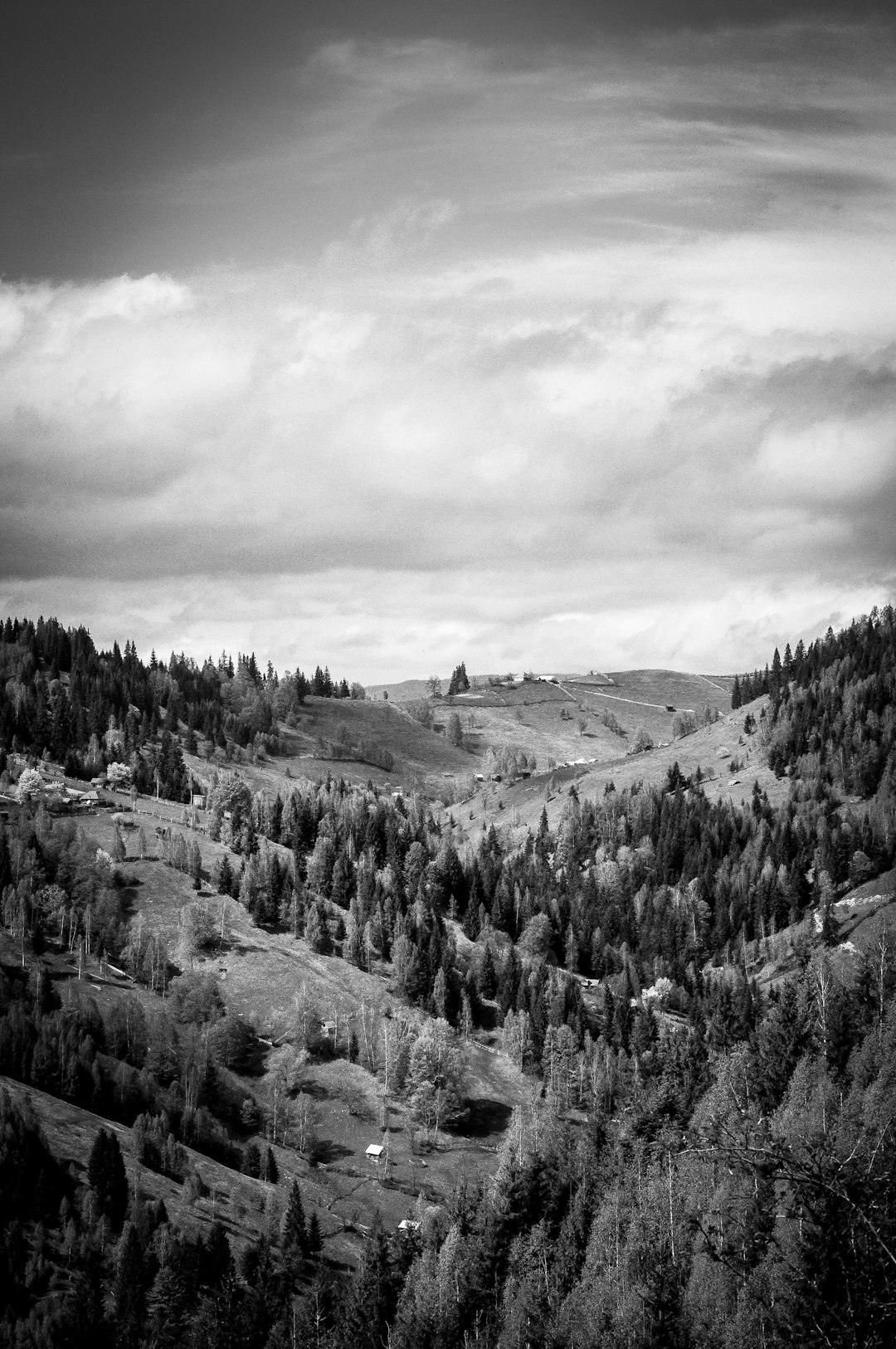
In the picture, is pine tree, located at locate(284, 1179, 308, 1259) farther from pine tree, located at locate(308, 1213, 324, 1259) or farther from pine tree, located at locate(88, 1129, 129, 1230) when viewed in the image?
pine tree, located at locate(88, 1129, 129, 1230)

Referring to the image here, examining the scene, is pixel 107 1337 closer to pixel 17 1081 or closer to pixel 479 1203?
pixel 479 1203

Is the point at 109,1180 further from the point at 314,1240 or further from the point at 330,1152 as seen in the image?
the point at 330,1152

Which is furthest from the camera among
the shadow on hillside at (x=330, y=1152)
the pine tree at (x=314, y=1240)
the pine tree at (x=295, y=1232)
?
the shadow on hillside at (x=330, y=1152)

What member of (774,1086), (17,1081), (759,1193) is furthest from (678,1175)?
(17,1081)

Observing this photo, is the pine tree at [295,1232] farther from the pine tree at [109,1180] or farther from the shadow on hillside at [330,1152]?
the shadow on hillside at [330,1152]

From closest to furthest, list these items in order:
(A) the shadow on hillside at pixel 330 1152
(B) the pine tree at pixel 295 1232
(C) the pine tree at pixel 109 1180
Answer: (C) the pine tree at pixel 109 1180, (B) the pine tree at pixel 295 1232, (A) the shadow on hillside at pixel 330 1152

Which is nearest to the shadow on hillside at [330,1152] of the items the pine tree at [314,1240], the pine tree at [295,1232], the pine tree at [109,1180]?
the pine tree at [314,1240]

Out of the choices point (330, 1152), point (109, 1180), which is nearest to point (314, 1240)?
point (109, 1180)

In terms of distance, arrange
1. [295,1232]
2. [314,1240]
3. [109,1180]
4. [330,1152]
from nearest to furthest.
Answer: [295,1232] < [314,1240] < [109,1180] < [330,1152]

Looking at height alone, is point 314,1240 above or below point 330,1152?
above

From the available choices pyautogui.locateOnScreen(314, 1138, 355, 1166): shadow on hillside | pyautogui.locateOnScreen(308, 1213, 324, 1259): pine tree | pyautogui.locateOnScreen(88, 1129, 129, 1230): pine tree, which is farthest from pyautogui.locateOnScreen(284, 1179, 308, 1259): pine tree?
pyautogui.locateOnScreen(314, 1138, 355, 1166): shadow on hillside

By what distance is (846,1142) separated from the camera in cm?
11300

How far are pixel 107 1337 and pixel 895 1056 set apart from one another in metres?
85.8

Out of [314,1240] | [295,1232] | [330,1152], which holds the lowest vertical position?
[330,1152]
